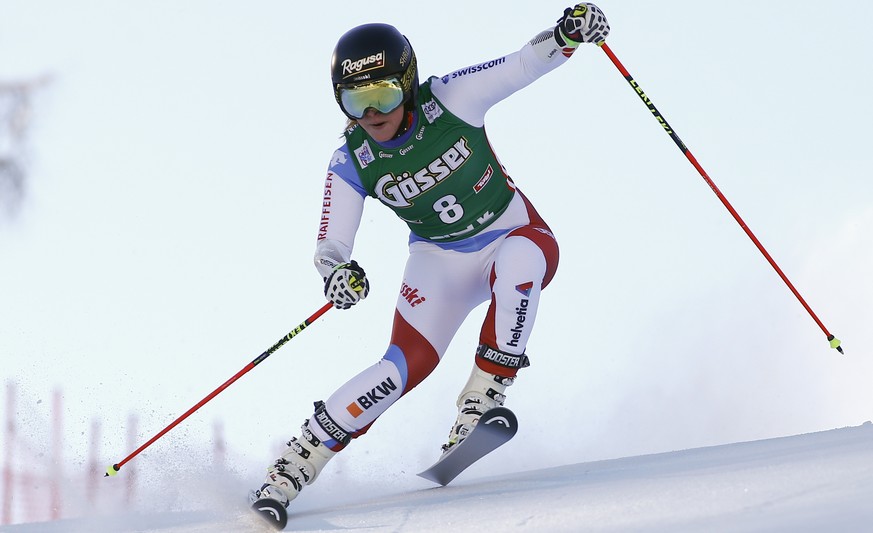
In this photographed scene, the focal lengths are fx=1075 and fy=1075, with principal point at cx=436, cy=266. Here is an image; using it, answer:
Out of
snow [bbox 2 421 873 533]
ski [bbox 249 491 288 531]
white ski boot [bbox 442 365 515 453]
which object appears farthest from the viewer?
white ski boot [bbox 442 365 515 453]

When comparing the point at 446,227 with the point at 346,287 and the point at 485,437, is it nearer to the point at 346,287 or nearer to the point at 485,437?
the point at 346,287

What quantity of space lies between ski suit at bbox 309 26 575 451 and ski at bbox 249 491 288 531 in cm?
44

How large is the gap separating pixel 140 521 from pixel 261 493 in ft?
2.14

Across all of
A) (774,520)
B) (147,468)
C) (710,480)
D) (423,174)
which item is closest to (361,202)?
(423,174)

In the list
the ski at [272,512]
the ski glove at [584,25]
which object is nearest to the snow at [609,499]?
the ski at [272,512]

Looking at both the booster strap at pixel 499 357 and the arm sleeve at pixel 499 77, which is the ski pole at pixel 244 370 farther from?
the arm sleeve at pixel 499 77

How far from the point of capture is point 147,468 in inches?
195

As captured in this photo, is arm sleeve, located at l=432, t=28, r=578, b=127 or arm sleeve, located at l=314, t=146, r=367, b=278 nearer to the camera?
arm sleeve, located at l=314, t=146, r=367, b=278

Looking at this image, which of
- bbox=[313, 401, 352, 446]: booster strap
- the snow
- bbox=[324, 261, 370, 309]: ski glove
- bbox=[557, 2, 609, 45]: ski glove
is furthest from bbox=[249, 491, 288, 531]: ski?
bbox=[557, 2, 609, 45]: ski glove

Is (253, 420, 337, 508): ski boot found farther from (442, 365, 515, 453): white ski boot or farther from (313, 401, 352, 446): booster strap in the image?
(442, 365, 515, 453): white ski boot

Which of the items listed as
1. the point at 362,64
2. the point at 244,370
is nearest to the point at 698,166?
the point at 362,64

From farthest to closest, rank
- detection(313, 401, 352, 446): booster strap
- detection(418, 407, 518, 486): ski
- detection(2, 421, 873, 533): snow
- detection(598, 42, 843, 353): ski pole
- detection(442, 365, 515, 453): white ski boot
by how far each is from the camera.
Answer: detection(598, 42, 843, 353): ski pole < detection(442, 365, 515, 453): white ski boot < detection(313, 401, 352, 446): booster strap < detection(418, 407, 518, 486): ski < detection(2, 421, 873, 533): snow

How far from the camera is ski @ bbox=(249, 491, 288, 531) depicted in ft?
12.8

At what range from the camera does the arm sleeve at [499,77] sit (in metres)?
4.57
